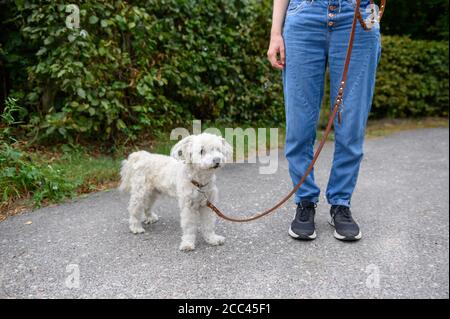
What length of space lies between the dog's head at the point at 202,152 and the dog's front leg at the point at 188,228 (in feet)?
1.18

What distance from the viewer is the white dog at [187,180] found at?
3125 mm

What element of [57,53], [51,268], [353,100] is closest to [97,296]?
[51,268]

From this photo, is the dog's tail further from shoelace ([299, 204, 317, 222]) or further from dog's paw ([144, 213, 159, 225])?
shoelace ([299, 204, 317, 222])

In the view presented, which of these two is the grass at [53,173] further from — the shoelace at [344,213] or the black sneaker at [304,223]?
the shoelace at [344,213]

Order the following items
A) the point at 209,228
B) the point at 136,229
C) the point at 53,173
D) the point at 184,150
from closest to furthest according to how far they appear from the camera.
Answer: the point at 184,150 < the point at 209,228 < the point at 136,229 < the point at 53,173

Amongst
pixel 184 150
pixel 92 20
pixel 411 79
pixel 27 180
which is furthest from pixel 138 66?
pixel 411 79

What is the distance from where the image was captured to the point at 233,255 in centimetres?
306

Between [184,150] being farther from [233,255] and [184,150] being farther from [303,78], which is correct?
[303,78]

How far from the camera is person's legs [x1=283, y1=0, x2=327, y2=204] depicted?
2969mm

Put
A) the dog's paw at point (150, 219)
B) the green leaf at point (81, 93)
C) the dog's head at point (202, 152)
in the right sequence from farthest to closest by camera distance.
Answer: the green leaf at point (81, 93), the dog's paw at point (150, 219), the dog's head at point (202, 152)

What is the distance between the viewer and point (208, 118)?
6.79 m

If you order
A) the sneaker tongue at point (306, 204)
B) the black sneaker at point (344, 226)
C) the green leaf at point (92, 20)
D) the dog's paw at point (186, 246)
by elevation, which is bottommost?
the dog's paw at point (186, 246)

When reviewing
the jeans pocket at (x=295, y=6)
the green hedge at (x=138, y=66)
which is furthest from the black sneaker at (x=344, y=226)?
the green hedge at (x=138, y=66)

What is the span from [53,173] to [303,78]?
260cm
